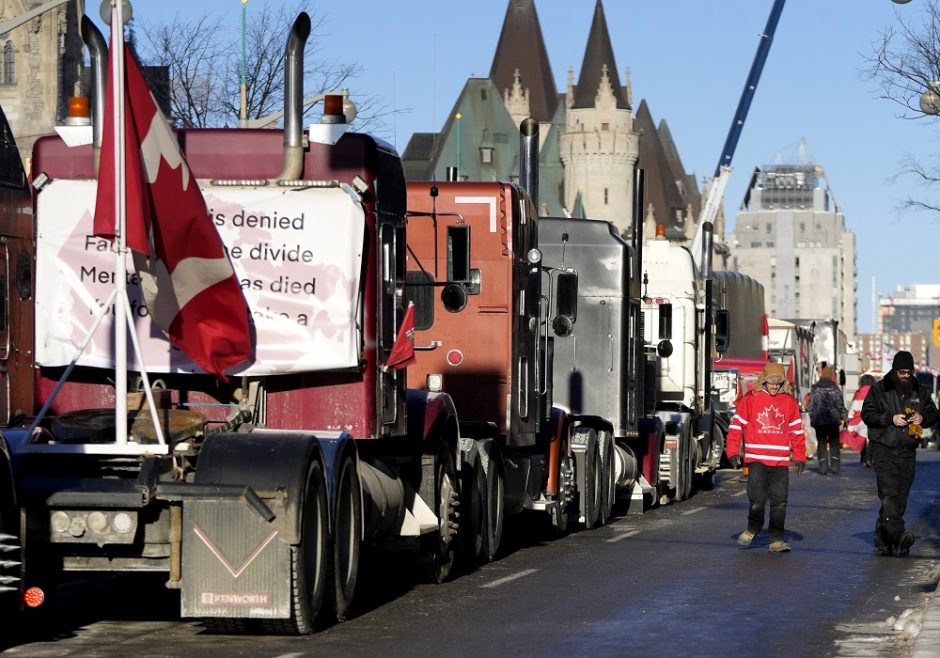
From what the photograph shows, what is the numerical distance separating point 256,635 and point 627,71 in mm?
173111

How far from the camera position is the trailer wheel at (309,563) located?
410 inches

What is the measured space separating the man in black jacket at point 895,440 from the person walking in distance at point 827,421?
18771 millimetres

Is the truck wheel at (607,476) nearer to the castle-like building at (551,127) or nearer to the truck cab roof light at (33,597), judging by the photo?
the truck cab roof light at (33,597)

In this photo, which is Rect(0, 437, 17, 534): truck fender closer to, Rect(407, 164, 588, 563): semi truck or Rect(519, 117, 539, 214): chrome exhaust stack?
Rect(407, 164, 588, 563): semi truck

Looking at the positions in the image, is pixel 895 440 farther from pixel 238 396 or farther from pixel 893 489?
pixel 238 396

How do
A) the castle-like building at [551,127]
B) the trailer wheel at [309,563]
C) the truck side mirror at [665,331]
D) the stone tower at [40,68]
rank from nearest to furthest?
the trailer wheel at [309,563] → the truck side mirror at [665,331] → the stone tower at [40,68] → the castle-like building at [551,127]

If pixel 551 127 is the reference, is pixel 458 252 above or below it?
below

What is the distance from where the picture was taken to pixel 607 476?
70.7 feet

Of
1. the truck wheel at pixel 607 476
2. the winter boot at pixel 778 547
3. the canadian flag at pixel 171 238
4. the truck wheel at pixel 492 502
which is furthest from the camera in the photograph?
the truck wheel at pixel 607 476

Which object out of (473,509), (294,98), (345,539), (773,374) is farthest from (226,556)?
(773,374)

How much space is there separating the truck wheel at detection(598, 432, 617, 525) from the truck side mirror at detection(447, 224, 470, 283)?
5.41m

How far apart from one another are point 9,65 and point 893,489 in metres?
88.7

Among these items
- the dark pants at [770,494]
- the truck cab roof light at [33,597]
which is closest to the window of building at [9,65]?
the dark pants at [770,494]

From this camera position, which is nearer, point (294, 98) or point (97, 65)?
point (97, 65)
